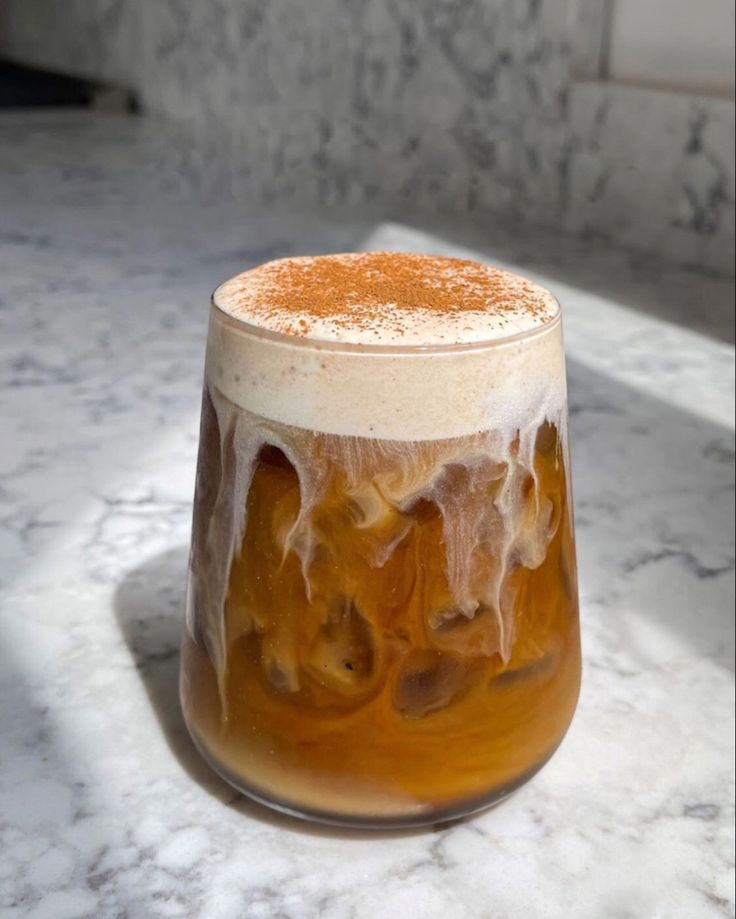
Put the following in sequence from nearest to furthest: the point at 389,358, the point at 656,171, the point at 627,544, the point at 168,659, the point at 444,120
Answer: the point at 389,358
the point at 168,659
the point at 627,544
the point at 656,171
the point at 444,120

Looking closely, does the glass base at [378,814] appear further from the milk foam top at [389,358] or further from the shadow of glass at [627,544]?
the milk foam top at [389,358]

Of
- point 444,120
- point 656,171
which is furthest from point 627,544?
point 444,120

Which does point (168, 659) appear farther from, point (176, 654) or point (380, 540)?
point (380, 540)

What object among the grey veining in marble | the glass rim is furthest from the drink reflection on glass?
the grey veining in marble

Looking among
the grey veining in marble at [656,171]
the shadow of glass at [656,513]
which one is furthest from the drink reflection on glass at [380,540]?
the grey veining in marble at [656,171]

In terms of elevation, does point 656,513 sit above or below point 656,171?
below

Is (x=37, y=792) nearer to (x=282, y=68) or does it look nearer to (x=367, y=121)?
(x=367, y=121)

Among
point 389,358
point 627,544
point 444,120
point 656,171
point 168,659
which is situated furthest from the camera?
point 444,120

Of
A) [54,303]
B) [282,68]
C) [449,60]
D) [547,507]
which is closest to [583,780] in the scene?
[547,507]
